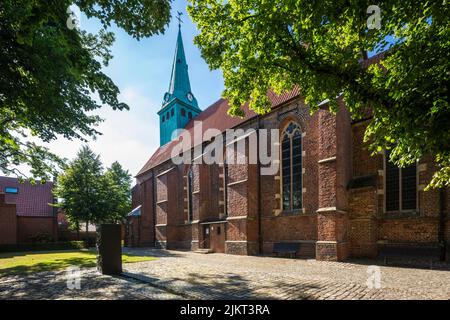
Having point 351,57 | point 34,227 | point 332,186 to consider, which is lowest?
point 34,227

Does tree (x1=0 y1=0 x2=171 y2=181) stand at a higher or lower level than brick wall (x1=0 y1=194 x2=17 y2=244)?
higher

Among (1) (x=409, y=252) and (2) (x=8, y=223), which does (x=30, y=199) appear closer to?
(2) (x=8, y=223)

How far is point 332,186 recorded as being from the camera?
11547mm

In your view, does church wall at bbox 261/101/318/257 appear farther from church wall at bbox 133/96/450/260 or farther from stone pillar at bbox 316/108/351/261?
stone pillar at bbox 316/108/351/261

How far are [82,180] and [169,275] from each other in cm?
2146

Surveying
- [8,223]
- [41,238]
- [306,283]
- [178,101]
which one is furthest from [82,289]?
[8,223]

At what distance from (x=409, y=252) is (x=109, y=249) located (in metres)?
11.8

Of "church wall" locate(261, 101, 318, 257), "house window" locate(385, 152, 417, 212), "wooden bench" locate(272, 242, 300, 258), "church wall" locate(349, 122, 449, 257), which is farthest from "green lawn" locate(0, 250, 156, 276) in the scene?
"house window" locate(385, 152, 417, 212)

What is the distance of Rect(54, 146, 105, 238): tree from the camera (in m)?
24.4

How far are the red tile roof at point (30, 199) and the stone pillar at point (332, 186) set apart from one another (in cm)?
2910

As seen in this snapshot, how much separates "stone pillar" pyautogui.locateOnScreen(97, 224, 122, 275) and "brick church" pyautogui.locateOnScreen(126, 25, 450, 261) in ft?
25.4
